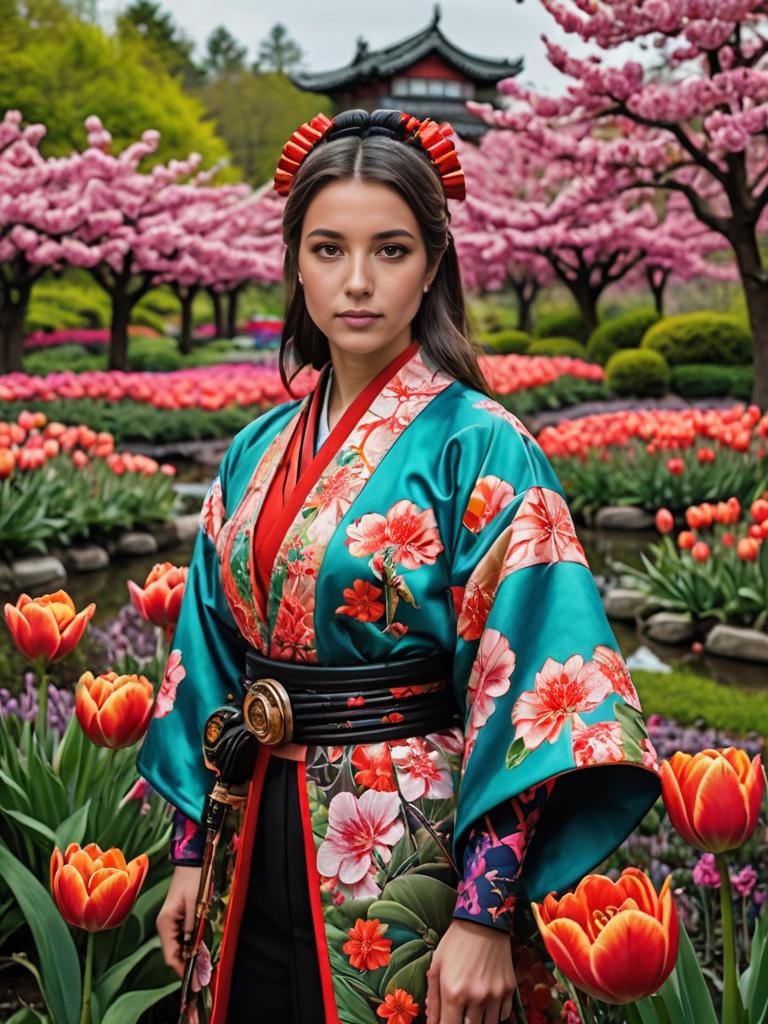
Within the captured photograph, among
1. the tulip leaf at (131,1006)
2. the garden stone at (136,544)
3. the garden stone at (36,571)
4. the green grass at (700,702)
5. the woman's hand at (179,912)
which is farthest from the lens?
the garden stone at (136,544)

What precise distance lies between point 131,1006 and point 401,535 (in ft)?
3.50

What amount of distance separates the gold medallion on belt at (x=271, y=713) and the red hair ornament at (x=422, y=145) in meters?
0.79

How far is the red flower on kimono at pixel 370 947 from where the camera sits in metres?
1.61

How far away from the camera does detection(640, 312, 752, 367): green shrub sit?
18.3m

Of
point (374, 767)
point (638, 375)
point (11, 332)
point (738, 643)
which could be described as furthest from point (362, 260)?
point (11, 332)

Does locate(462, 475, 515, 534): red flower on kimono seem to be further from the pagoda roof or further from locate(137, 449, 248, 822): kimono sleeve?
the pagoda roof

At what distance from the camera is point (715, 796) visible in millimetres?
1498

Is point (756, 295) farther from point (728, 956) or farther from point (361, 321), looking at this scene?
point (728, 956)

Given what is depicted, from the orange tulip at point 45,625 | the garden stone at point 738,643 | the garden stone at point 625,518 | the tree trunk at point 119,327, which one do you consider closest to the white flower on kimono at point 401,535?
the orange tulip at point 45,625

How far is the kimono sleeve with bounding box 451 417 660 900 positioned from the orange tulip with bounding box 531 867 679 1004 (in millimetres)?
179

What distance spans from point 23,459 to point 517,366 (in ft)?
31.3

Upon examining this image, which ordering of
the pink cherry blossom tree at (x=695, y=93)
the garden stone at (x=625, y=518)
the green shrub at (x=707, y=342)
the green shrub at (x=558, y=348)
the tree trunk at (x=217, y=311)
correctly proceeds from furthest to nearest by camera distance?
1. the tree trunk at (x=217, y=311)
2. the green shrub at (x=558, y=348)
3. the green shrub at (x=707, y=342)
4. the pink cherry blossom tree at (x=695, y=93)
5. the garden stone at (x=625, y=518)

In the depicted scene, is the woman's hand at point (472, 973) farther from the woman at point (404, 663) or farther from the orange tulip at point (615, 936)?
the orange tulip at point (615, 936)

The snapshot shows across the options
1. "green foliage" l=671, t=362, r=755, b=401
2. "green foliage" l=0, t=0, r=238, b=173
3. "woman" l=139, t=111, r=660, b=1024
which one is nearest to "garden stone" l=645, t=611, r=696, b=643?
"woman" l=139, t=111, r=660, b=1024
